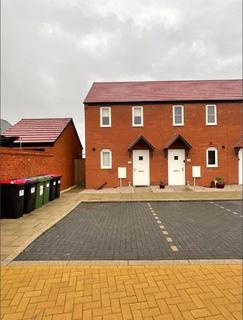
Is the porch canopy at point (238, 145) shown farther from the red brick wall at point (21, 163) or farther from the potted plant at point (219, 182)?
the red brick wall at point (21, 163)

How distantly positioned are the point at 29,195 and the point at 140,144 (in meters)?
10.9

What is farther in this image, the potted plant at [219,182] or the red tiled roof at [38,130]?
the potted plant at [219,182]

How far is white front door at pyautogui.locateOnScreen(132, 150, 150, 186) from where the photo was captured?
808 inches

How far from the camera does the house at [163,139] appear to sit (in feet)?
67.2

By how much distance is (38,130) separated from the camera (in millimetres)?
20531

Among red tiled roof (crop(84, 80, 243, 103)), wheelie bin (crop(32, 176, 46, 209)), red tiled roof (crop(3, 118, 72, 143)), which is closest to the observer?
wheelie bin (crop(32, 176, 46, 209))

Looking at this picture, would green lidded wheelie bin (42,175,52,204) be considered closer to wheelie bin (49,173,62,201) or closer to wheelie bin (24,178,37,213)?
wheelie bin (49,173,62,201)

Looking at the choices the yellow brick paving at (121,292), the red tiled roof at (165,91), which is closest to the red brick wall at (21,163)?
the yellow brick paving at (121,292)

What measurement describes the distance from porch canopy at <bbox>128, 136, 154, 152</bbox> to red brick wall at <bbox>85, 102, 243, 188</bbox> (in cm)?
47

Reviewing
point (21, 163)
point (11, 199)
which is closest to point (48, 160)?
point (21, 163)

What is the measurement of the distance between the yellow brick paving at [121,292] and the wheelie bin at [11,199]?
4.82 metres

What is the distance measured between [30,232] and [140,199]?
24.6ft

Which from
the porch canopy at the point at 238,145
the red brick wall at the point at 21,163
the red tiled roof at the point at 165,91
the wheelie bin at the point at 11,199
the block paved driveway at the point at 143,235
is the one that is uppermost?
the red tiled roof at the point at 165,91

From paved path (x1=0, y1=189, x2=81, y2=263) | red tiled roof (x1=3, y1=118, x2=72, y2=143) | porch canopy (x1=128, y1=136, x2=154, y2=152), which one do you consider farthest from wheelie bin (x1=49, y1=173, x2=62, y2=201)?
porch canopy (x1=128, y1=136, x2=154, y2=152)
